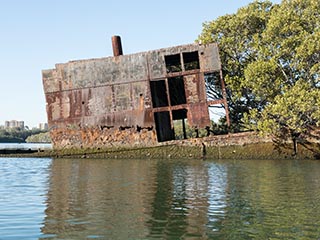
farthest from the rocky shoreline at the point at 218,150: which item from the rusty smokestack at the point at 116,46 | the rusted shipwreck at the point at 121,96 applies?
the rusty smokestack at the point at 116,46

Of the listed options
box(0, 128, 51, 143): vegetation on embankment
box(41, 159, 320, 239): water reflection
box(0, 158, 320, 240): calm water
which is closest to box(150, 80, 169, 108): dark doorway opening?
box(41, 159, 320, 239): water reflection

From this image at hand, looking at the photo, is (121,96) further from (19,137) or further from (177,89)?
(19,137)

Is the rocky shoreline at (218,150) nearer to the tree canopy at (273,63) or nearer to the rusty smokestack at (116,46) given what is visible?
the tree canopy at (273,63)

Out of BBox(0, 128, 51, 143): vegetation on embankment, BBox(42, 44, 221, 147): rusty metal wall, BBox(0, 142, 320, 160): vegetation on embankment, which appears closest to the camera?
BBox(0, 142, 320, 160): vegetation on embankment

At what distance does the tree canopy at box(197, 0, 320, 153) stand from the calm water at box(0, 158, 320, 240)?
20.1 ft

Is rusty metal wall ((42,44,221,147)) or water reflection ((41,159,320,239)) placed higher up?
rusty metal wall ((42,44,221,147))

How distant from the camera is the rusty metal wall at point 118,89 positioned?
28.4 metres

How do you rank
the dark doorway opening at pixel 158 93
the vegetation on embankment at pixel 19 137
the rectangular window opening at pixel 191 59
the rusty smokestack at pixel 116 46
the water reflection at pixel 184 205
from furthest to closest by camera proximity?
the vegetation on embankment at pixel 19 137
the rusty smokestack at pixel 116 46
the dark doorway opening at pixel 158 93
the rectangular window opening at pixel 191 59
the water reflection at pixel 184 205

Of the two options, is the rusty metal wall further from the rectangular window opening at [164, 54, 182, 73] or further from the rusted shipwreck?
the rectangular window opening at [164, 54, 182, 73]

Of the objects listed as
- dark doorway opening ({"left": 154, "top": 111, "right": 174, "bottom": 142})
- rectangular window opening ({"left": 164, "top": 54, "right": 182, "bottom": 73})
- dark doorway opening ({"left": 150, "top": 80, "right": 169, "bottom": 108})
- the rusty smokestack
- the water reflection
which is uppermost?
the rusty smokestack

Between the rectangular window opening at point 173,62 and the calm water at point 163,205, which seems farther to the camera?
the rectangular window opening at point 173,62

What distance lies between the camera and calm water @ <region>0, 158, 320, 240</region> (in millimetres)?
9000

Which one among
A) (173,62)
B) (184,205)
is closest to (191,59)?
(173,62)

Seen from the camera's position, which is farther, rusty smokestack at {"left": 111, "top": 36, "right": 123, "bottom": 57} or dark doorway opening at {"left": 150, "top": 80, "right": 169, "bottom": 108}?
rusty smokestack at {"left": 111, "top": 36, "right": 123, "bottom": 57}
